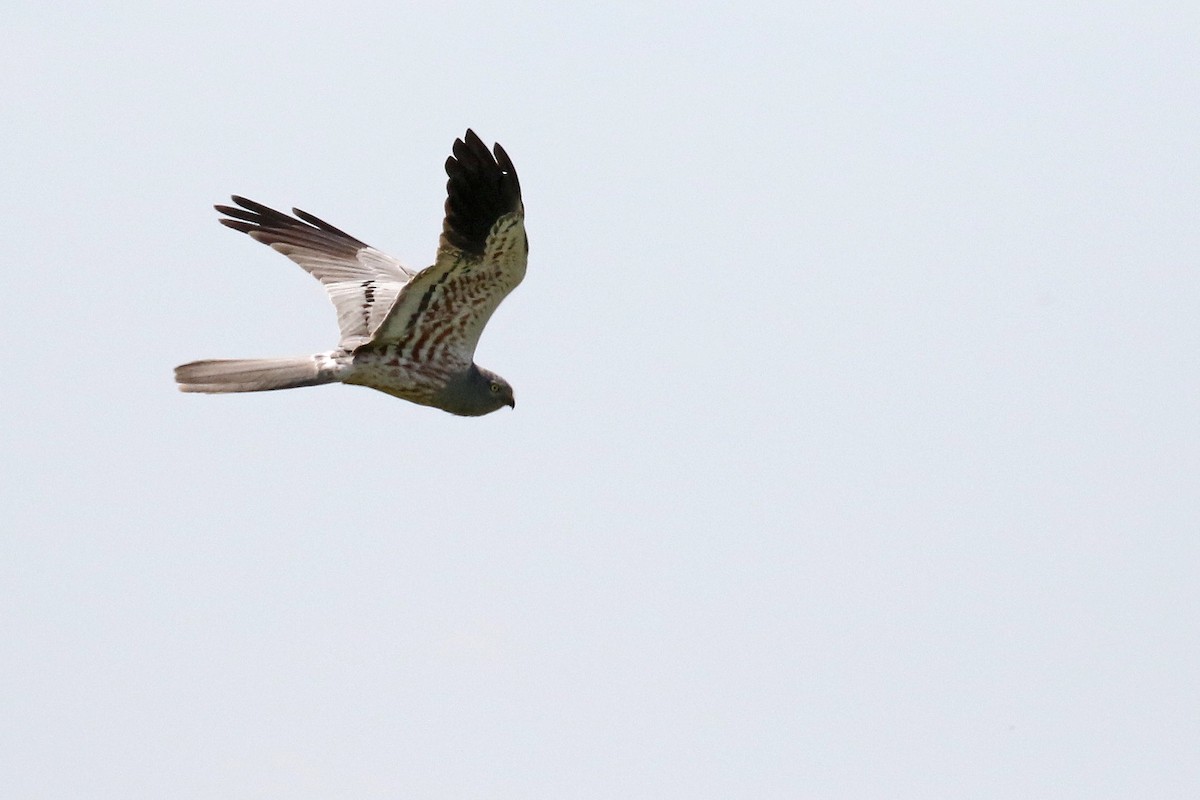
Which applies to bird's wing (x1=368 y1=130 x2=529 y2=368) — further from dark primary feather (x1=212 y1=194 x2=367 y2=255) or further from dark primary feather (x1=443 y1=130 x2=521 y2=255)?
dark primary feather (x1=212 y1=194 x2=367 y2=255)

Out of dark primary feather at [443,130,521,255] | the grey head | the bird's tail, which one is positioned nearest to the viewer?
dark primary feather at [443,130,521,255]

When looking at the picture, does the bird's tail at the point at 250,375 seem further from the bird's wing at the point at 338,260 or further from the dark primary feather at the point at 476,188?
the dark primary feather at the point at 476,188

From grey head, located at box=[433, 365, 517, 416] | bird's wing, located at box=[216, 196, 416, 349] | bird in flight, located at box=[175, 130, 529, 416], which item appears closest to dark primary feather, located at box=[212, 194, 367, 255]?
bird's wing, located at box=[216, 196, 416, 349]

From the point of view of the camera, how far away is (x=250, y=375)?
12258 millimetres

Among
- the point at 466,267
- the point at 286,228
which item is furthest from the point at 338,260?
the point at 466,267

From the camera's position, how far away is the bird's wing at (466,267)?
37.4ft

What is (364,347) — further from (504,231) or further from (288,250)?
(288,250)

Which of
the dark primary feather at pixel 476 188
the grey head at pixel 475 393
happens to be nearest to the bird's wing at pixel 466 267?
the dark primary feather at pixel 476 188

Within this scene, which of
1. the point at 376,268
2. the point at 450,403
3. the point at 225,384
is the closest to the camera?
the point at 225,384

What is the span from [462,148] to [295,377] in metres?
2.13

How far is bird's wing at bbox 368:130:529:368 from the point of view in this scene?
11414mm

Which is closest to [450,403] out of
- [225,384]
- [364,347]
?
[364,347]

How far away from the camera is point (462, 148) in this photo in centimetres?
1138

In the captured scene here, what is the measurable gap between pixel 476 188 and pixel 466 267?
65 centimetres
